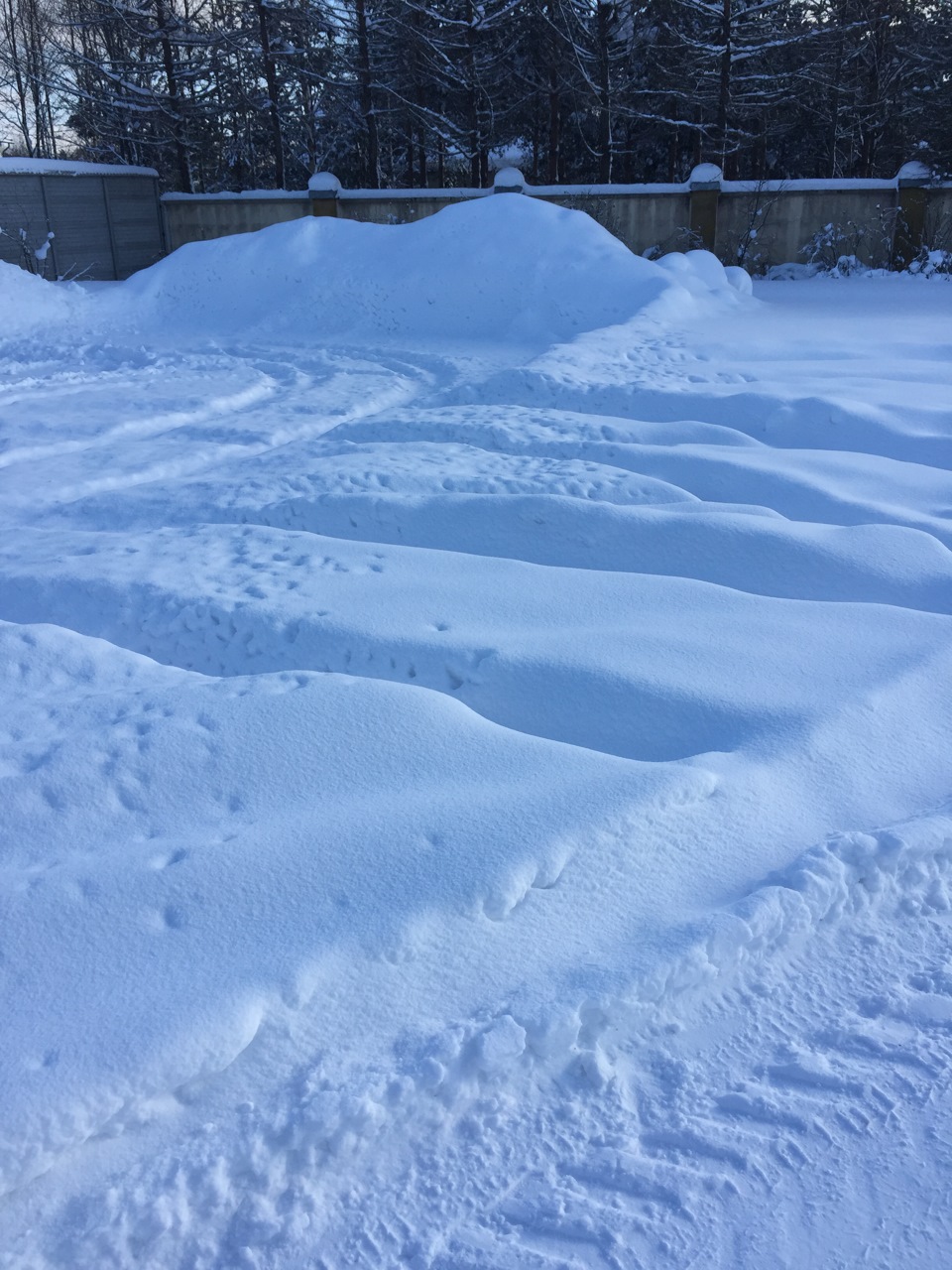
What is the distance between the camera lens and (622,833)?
7.97ft

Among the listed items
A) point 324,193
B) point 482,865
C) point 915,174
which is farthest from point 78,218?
point 482,865

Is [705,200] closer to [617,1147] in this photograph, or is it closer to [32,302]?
[32,302]

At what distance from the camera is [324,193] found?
15.8 metres

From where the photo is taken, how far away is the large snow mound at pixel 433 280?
9.96m

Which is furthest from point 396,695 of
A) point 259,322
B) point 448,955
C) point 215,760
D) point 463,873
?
point 259,322

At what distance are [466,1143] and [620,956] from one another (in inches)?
20.6

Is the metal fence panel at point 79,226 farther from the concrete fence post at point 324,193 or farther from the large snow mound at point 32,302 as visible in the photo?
the large snow mound at point 32,302

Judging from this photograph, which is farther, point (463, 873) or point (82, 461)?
point (82, 461)

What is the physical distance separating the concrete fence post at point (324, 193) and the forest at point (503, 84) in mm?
4168

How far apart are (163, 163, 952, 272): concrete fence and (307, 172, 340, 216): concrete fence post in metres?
0.02

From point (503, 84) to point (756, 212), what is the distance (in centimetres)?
793

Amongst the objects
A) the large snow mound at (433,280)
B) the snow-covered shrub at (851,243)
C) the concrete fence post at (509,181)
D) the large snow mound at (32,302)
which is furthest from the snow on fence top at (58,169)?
the snow-covered shrub at (851,243)

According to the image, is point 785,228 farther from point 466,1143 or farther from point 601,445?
point 466,1143

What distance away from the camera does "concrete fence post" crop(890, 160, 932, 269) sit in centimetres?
1428
